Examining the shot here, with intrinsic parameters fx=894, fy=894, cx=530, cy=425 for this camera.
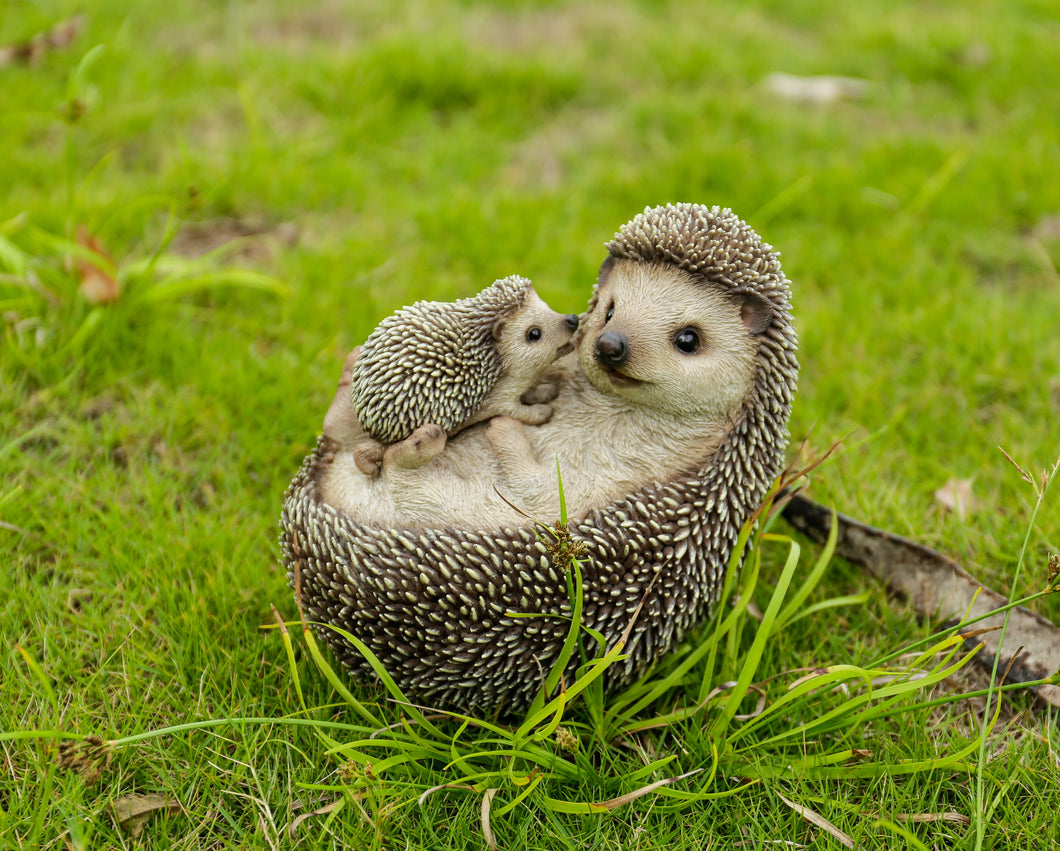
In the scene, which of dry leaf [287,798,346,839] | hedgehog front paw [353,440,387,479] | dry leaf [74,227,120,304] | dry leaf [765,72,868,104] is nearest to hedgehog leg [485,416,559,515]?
hedgehog front paw [353,440,387,479]

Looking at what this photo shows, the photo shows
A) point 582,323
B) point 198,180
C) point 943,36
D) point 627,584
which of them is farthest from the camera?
point 943,36

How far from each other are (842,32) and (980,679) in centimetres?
680

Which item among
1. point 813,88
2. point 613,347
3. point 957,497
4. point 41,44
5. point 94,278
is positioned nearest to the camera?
point 613,347

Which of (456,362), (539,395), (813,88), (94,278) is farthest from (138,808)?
(813,88)

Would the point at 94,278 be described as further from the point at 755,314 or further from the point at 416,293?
the point at 755,314

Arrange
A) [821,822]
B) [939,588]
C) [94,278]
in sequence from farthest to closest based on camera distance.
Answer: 1. [94,278]
2. [939,588]
3. [821,822]

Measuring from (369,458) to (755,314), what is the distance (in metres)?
1.52

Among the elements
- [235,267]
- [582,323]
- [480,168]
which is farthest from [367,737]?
[480,168]

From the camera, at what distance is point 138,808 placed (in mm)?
3104

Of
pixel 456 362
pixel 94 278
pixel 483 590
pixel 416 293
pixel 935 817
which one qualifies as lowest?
pixel 935 817

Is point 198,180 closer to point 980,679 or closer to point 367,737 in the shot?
point 367,737

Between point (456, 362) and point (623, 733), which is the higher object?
point (456, 362)

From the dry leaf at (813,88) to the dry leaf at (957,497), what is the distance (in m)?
4.41

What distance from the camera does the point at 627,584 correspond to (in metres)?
3.13
